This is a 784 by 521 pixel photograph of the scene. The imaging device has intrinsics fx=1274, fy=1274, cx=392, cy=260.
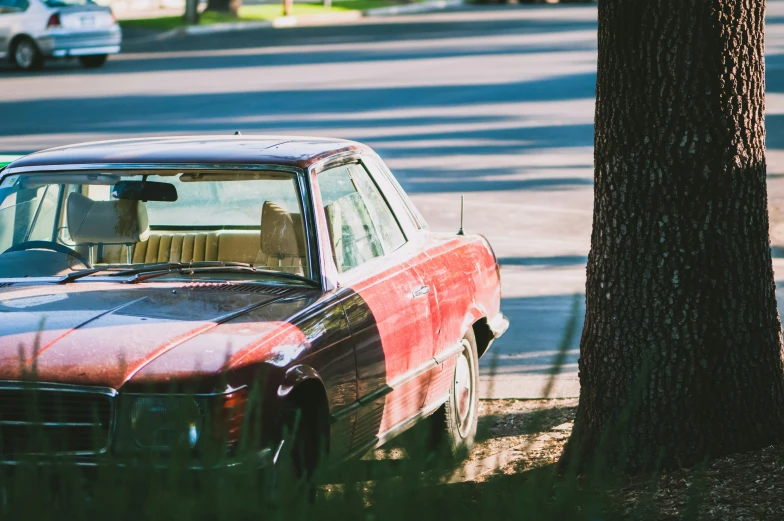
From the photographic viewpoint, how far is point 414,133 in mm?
17828

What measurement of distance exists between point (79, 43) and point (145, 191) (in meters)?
22.2

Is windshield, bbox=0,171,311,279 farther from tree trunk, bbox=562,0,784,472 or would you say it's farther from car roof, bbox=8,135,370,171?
tree trunk, bbox=562,0,784,472

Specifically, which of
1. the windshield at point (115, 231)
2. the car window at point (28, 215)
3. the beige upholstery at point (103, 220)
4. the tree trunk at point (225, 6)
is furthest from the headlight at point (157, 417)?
the tree trunk at point (225, 6)

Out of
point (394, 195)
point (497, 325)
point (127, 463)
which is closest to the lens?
point (127, 463)

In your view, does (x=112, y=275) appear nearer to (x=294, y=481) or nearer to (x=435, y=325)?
(x=435, y=325)

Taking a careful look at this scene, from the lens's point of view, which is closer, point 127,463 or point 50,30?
point 127,463

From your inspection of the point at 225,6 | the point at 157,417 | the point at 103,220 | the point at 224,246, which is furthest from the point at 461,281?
the point at 225,6

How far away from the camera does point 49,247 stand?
17.3 ft

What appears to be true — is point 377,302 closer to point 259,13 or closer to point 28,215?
point 28,215

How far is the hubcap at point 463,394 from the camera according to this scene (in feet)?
19.6

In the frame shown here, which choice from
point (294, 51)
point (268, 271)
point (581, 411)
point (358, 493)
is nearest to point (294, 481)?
point (358, 493)

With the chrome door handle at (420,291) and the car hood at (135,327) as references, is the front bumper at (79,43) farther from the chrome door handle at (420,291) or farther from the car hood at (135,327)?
the car hood at (135,327)

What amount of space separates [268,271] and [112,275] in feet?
1.98

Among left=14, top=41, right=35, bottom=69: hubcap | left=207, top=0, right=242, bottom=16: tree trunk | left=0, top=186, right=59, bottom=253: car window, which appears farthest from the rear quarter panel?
left=207, top=0, right=242, bottom=16: tree trunk
